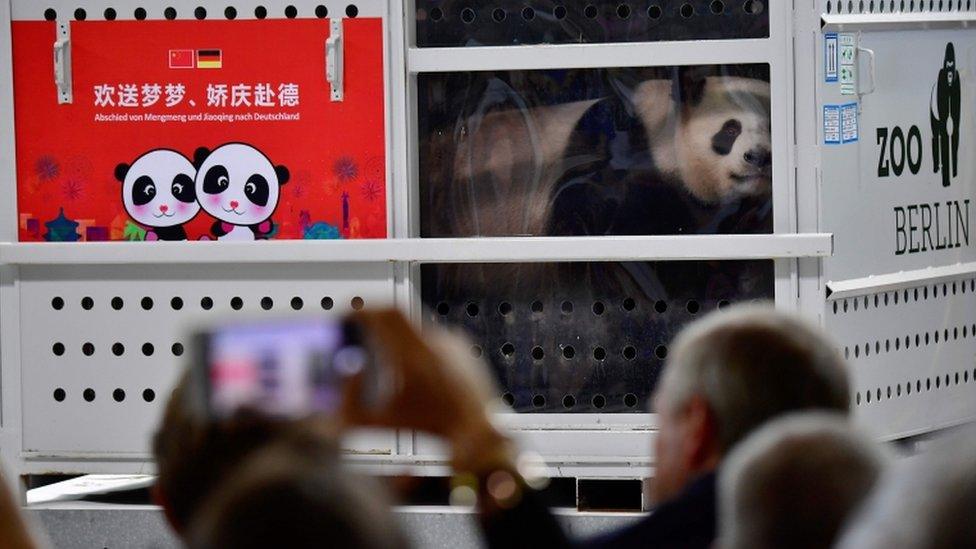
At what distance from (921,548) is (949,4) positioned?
16.9 ft

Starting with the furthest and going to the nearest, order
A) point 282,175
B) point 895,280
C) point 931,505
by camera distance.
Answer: point 895,280
point 282,175
point 931,505

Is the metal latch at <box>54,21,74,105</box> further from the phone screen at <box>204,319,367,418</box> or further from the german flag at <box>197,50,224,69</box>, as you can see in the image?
the phone screen at <box>204,319,367,418</box>

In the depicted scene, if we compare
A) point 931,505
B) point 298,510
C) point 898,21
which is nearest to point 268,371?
point 298,510

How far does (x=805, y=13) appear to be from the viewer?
539cm

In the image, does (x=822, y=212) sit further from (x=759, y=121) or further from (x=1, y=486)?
(x=1, y=486)

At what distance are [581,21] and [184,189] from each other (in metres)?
1.40

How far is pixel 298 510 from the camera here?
143 centimetres

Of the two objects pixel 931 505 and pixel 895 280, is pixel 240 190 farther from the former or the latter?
pixel 931 505

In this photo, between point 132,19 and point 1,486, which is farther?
point 132,19

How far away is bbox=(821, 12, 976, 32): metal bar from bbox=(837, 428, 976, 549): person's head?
4133mm

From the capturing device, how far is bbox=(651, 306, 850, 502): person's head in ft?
8.39

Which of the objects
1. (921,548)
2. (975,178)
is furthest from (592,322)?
(921,548)

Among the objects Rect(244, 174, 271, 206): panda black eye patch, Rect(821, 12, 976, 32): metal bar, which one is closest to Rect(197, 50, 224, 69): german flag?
Rect(244, 174, 271, 206): panda black eye patch

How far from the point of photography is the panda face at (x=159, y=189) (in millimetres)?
5656
